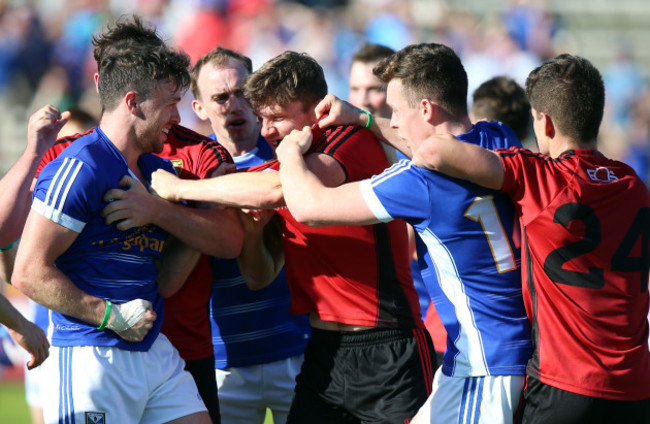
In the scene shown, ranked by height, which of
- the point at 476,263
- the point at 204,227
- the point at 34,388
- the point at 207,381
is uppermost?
the point at 204,227

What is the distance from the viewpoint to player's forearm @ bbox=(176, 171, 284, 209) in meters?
4.28

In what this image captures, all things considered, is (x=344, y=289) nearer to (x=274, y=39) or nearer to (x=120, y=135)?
(x=120, y=135)

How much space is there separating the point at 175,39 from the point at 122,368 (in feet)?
36.4

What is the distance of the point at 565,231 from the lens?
3730 millimetres

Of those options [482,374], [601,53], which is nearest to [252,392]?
[482,374]

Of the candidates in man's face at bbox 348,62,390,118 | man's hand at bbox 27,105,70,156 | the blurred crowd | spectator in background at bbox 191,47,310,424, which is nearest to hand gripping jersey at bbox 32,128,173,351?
man's hand at bbox 27,105,70,156

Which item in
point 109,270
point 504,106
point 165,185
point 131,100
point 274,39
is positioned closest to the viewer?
point 109,270

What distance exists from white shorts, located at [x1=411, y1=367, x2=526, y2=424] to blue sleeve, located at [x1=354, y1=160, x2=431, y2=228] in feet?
2.49

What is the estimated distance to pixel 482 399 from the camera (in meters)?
3.91

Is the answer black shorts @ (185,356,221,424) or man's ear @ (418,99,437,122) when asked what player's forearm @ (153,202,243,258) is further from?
man's ear @ (418,99,437,122)

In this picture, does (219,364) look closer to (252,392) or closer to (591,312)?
(252,392)

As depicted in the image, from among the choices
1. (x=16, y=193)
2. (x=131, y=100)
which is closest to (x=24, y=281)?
(x=16, y=193)

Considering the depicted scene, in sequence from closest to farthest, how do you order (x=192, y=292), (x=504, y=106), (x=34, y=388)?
(x=192, y=292) < (x=504, y=106) < (x=34, y=388)

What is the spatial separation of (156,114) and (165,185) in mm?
359
